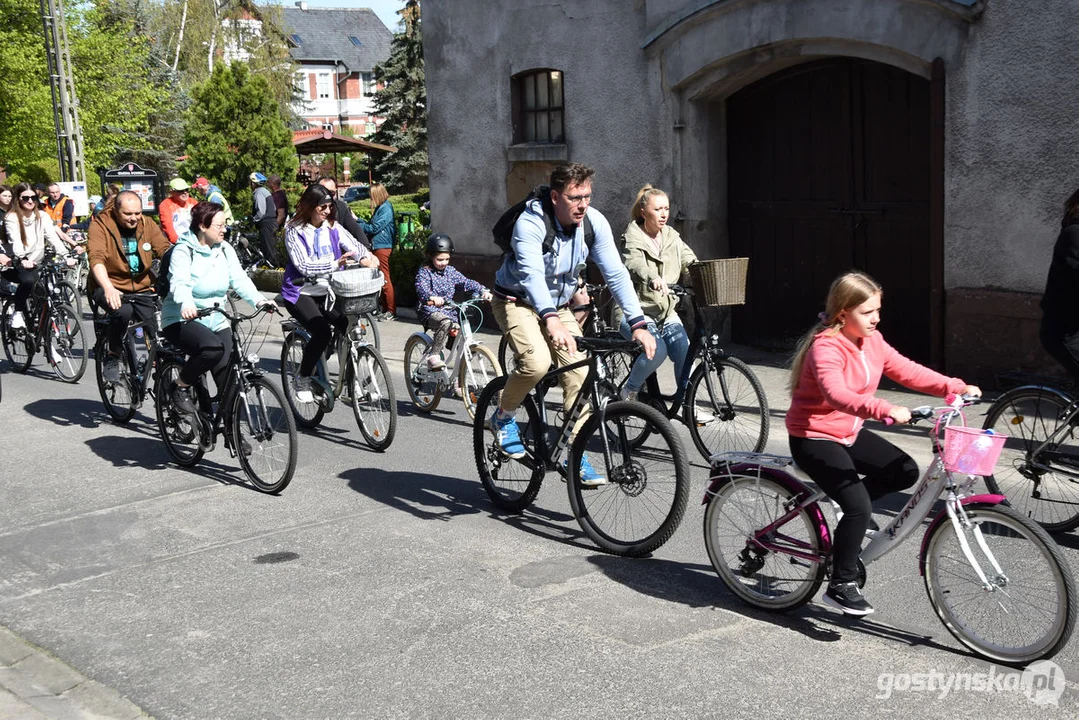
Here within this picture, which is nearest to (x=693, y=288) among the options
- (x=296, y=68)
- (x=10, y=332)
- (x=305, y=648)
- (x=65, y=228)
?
(x=305, y=648)

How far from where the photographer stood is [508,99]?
15.0m

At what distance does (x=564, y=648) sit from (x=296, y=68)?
59244mm

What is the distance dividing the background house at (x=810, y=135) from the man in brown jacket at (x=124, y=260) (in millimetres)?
5454

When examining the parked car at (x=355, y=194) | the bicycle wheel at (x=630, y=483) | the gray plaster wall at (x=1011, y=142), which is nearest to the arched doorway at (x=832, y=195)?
the gray plaster wall at (x=1011, y=142)

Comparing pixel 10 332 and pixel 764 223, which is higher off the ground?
pixel 764 223

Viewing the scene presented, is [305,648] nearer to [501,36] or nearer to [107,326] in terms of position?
[107,326]

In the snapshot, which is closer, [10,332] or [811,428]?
[811,428]

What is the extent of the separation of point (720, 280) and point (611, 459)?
1936 millimetres

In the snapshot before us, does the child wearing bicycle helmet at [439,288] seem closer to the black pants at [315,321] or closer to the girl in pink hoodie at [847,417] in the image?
the black pants at [315,321]

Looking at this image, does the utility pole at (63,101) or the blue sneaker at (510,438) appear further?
the utility pole at (63,101)

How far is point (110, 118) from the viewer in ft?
117

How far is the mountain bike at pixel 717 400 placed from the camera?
7.84 metres

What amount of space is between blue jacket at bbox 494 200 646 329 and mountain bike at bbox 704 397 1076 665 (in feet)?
4.11

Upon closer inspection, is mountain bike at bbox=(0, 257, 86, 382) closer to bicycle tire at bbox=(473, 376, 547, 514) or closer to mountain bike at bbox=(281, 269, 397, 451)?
mountain bike at bbox=(281, 269, 397, 451)
